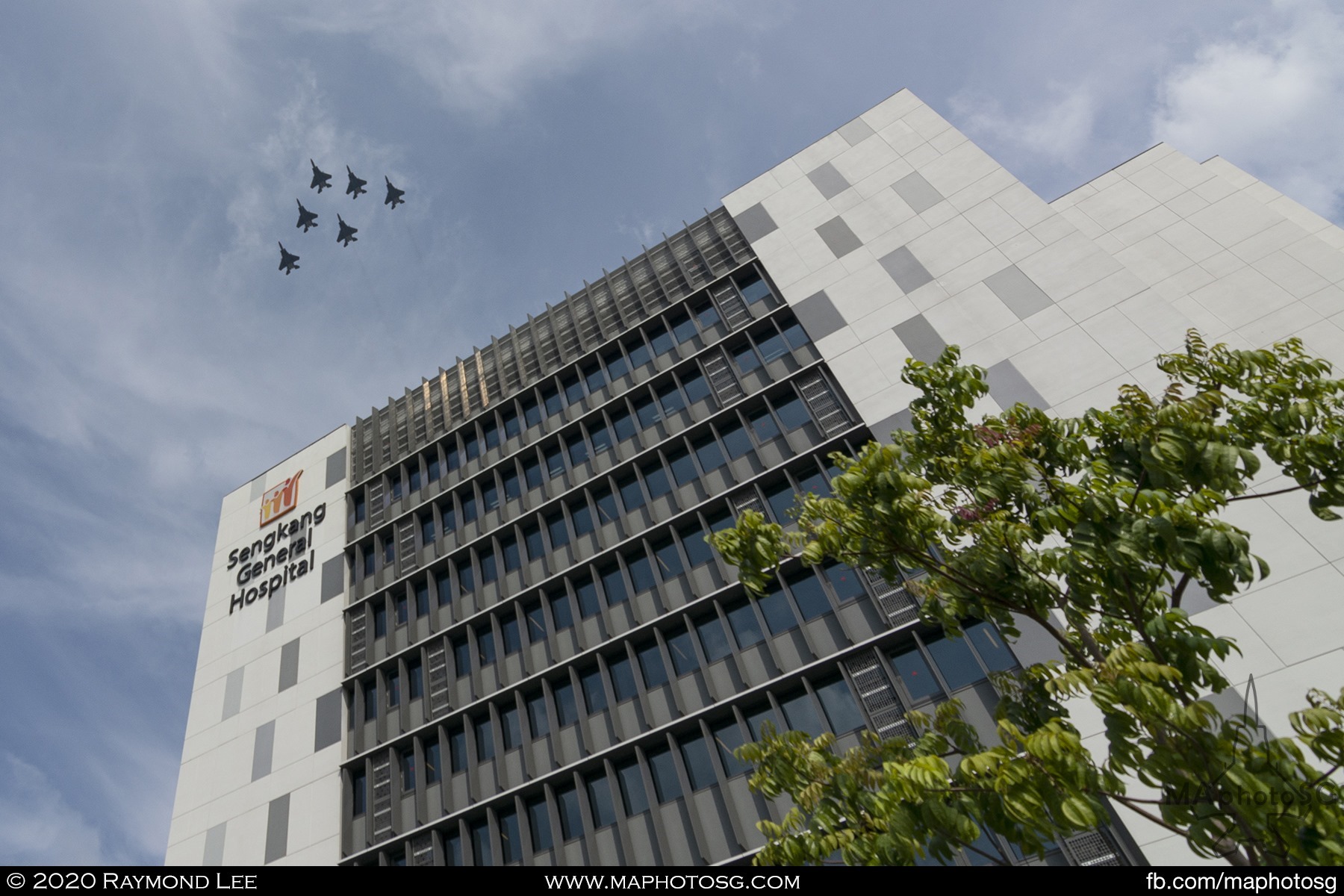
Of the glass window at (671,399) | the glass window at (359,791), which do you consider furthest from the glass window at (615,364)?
the glass window at (359,791)

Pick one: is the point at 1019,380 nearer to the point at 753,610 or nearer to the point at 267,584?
the point at 753,610

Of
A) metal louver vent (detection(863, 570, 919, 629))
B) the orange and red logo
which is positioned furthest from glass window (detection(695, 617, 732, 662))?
the orange and red logo

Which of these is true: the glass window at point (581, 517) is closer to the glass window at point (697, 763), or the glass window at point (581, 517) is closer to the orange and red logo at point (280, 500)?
the glass window at point (697, 763)

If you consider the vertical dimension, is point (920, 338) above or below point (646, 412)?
below

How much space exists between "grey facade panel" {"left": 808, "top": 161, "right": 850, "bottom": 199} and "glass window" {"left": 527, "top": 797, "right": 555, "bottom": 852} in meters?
26.0

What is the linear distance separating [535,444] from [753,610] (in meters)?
12.7

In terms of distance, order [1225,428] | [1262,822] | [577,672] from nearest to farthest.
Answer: [1262,822] → [1225,428] → [577,672]

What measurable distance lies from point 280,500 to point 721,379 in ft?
77.5

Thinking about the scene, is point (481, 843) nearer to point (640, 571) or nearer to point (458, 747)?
point (458, 747)

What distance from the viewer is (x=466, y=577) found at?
105 ft

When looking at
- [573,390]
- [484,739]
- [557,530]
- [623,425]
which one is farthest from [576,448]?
[484,739]

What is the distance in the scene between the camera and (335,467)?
39.4 metres

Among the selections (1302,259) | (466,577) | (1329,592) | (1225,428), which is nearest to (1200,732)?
(1225,428)

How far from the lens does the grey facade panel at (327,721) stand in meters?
29.5
